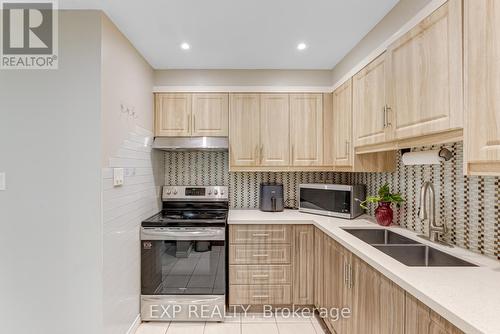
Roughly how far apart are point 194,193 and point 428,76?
242 centimetres

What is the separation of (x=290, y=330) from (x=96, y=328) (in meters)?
1.51

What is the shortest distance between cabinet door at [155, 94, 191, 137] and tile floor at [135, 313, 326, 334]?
1800mm

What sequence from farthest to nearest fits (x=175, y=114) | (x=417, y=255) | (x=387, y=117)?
(x=175, y=114)
(x=387, y=117)
(x=417, y=255)

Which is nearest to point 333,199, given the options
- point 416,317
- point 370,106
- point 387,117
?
point 370,106

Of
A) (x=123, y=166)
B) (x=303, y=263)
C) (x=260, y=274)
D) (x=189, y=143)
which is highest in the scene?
(x=189, y=143)

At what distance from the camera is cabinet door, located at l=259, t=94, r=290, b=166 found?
3.02 metres

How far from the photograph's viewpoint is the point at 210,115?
3008 mm

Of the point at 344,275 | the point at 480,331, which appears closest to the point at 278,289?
the point at 344,275

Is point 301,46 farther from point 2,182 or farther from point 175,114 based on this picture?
point 2,182

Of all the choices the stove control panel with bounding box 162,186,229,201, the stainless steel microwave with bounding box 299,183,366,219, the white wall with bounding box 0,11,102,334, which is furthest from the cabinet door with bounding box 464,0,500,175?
the stove control panel with bounding box 162,186,229,201

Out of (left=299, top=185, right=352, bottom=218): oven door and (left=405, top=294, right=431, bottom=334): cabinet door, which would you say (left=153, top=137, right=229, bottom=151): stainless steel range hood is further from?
(left=405, top=294, right=431, bottom=334): cabinet door

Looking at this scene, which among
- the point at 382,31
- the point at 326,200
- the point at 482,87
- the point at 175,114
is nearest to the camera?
the point at 482,87

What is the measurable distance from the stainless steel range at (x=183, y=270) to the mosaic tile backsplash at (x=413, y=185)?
0.79m

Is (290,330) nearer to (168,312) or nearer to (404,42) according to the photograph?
(168,312)
